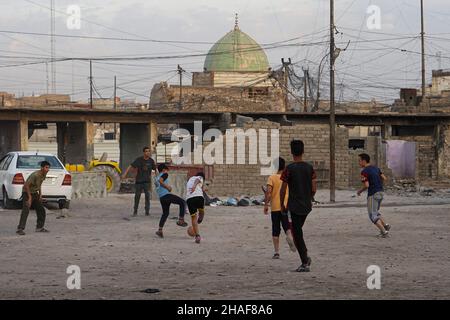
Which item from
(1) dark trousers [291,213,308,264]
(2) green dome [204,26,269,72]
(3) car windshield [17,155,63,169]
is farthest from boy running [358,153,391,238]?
(2) green dome [204,26,269,72]

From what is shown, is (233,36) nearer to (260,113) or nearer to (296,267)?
(260,113)

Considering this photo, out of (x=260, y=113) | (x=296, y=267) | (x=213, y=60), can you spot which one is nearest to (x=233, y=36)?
(x=213, y=60)

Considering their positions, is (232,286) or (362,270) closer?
(232,286)

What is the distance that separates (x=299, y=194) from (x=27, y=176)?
41.6 feet

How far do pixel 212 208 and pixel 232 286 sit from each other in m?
15.6

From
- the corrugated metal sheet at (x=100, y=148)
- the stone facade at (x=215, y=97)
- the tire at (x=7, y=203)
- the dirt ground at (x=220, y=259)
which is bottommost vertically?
the dirt ground at (x=220, y=259)

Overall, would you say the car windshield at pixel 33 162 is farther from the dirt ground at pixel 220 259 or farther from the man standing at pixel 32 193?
the man standing at pixel 32 193

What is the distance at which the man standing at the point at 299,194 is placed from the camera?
11.6 metres

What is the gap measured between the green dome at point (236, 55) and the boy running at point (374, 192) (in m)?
58.8

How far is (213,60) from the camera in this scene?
77.5 metres

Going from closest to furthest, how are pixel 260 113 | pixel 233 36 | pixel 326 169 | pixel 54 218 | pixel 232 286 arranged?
pixel 232 286, pixel 54 218, pixel 326 169, pixel 260 113, pixel 233 36

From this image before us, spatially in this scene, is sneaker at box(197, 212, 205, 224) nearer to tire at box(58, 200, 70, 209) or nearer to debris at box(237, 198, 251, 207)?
tire at box(58, 200, 70, 209)

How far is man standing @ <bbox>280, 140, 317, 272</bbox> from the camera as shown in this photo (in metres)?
11.6

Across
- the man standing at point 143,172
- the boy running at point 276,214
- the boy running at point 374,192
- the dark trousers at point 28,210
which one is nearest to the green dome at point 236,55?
the man standing at point 143,172
